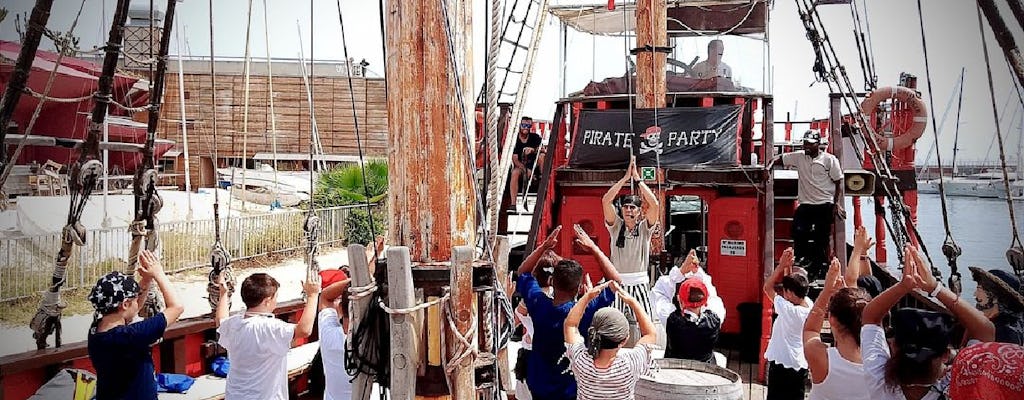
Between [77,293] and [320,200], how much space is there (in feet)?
21.4

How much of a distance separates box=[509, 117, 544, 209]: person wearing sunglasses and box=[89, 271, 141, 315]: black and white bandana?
711 centimetres

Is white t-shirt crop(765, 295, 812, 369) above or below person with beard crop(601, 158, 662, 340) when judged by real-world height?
below

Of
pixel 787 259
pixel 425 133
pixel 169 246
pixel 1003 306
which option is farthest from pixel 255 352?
pixel 169 246

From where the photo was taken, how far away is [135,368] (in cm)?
356

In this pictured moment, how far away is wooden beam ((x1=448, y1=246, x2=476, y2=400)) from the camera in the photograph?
3242 mm

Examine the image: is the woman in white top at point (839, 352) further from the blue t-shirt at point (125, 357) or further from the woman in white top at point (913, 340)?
the blue t-shirt at point (125, 357)

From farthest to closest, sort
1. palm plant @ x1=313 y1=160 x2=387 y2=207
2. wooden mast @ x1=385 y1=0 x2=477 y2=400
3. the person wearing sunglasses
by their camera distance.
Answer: palm plant @ x1=313 y1=160 x2=387 y2=207 → the person wearing sunglasses → wooden mast @ x1=385 y1=0 x2=477 y2=400

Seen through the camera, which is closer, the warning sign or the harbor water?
the warning sign

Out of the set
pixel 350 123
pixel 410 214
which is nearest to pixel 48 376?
pixel 410 214

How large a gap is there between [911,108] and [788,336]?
6725mm

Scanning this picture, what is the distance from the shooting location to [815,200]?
789 centimetres

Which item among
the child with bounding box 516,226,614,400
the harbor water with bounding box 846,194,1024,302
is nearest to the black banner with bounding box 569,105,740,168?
the child with bounding box 516,226,614,400

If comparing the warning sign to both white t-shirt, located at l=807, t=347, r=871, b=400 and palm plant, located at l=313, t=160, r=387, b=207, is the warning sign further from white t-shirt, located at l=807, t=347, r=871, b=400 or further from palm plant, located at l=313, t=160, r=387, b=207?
palm plant, located at l=313, t=160, r=387, b=207

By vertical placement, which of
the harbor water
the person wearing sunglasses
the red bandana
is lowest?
the harbor water
